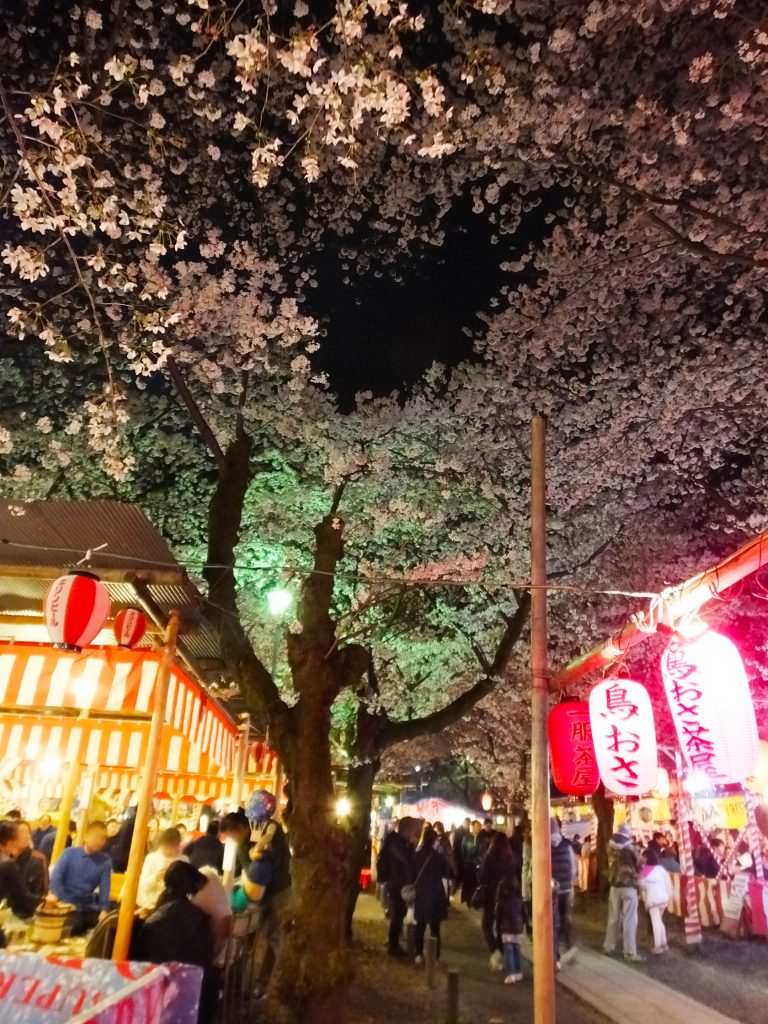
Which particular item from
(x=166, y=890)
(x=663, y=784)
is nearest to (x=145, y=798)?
(x=166, y=890)

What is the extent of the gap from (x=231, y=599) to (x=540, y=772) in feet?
15.7

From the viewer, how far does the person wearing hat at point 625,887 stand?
1444 centimetres

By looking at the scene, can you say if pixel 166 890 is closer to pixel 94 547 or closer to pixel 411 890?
pixel 94 547

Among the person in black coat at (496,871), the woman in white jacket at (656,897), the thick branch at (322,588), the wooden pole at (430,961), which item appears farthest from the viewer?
the woman in white jacket at (656,897)

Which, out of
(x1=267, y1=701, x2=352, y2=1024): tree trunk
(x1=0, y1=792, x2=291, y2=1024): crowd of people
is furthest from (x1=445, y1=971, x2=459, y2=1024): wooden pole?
(x1=0, y1=792, x2=291, y2=1024): crowd of people

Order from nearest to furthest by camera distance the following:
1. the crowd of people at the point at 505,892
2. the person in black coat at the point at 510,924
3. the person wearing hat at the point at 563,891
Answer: the person in black coat at the point at 510,924 < the crowd of people at the point at 505,892 < the person wearing hat at the point at 563,891

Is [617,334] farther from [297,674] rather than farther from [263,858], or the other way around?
[263,858]

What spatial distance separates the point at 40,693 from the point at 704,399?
1128 cm

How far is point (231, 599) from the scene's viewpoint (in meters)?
10.6

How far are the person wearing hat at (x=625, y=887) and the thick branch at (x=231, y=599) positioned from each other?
839 centimetres

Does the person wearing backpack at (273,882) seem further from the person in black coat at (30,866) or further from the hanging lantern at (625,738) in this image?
the hanging lantern at (625,738)

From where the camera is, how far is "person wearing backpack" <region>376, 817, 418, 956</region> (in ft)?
47.4

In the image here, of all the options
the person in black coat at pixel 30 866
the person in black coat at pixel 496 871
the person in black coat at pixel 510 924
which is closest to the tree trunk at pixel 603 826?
the person in black coat at pixel 496 871

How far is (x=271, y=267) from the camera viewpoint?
12656 millimetres
